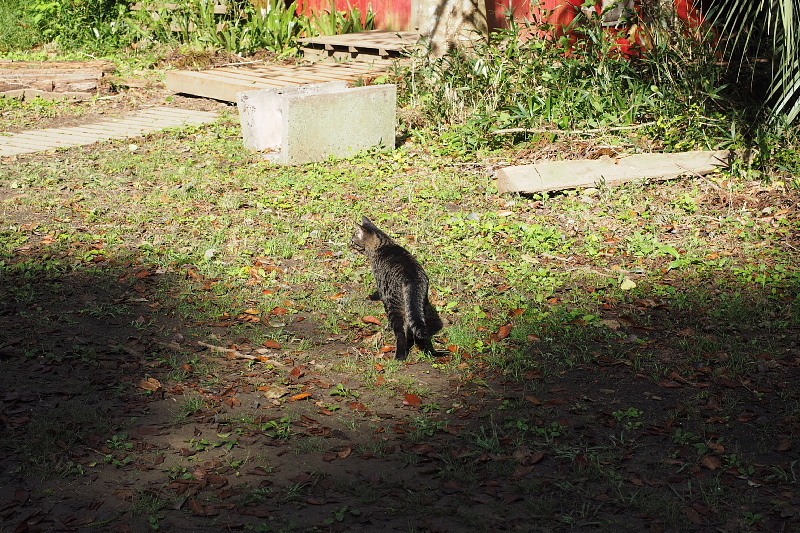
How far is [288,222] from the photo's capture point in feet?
21.9

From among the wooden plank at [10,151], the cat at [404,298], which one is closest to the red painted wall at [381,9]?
the wooden plank at [10,151]

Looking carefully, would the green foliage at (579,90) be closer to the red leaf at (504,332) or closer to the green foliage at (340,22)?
the red leaf at (504,332)

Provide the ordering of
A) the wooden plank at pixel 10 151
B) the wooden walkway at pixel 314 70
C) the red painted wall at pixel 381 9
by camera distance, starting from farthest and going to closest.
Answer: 1. the red painted wall at pixel 381 9
2. the wooden walkway at pixel 314 70
3. the wooden plank at pixel 10 151

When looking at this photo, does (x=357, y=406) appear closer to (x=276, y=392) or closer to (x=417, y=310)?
(x=276, y=392)

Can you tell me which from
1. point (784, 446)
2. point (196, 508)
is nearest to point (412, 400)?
point (196, 508)

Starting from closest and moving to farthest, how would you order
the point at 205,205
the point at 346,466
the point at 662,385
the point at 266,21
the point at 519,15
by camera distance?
1. the point at 346,466
2. the point at 662,385
3. the point at 205,205
4. the point at 519,15
5. the point at 266,21

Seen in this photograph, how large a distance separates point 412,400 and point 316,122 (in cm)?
469

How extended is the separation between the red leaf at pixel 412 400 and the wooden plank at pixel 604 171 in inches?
133

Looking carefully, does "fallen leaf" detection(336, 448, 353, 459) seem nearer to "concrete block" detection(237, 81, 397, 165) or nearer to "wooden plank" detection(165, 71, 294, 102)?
"concrete block" detection(237, 81, 397, 165)

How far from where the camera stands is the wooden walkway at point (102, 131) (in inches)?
356

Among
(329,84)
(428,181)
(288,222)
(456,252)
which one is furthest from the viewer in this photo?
(329,84)

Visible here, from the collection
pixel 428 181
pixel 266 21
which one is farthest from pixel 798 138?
pixel 266 21

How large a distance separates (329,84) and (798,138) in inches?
198

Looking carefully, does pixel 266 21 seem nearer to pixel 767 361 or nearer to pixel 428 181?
pixel 428 181
